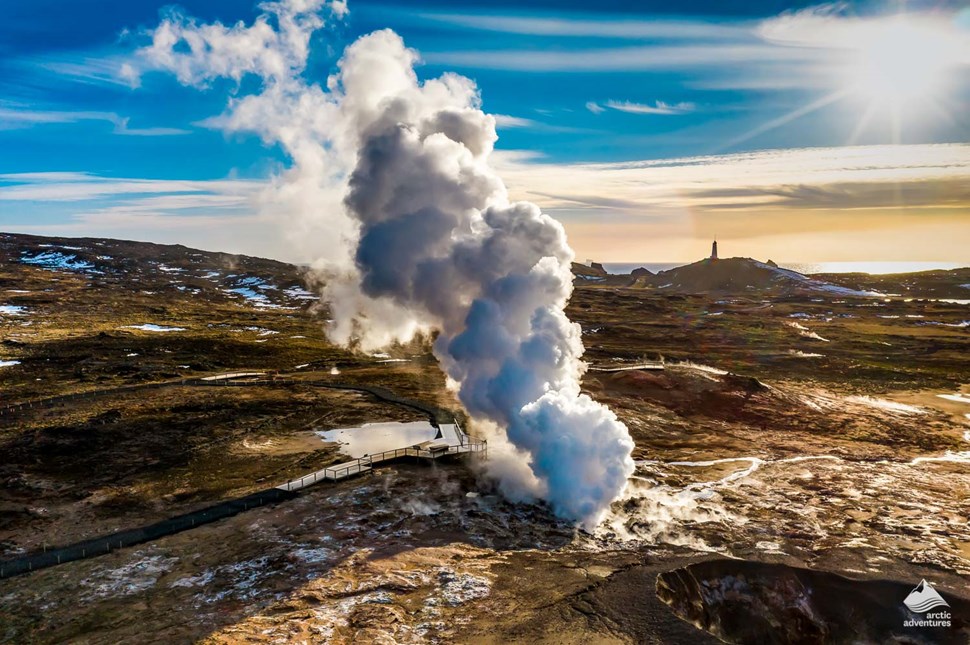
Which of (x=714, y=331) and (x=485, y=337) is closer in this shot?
(x=485, y=337)

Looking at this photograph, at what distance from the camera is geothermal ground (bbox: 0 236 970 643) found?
105ft

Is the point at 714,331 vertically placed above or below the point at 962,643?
above

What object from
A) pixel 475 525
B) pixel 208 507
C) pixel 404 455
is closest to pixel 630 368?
pixel 404 455

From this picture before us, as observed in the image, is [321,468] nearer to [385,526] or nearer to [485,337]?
[385,526]

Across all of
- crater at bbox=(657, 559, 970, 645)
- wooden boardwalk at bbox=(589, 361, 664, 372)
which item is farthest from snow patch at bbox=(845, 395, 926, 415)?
crater at bbox=(657, 559, 970, 645)

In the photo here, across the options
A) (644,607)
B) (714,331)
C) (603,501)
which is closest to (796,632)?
(644,607)

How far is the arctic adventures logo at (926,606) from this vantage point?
3394cm

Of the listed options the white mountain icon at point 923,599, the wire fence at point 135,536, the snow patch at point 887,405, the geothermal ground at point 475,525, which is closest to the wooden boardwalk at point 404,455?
the geothermal ground at point 475,525

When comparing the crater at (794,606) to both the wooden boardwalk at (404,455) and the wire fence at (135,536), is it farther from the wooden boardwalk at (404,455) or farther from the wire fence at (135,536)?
the wire fence at (135,536)

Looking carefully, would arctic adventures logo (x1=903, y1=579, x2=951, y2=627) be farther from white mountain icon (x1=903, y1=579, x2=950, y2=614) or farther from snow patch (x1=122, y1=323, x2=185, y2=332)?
snow patch (x1=122, y1=323, x2=185, y2=332)

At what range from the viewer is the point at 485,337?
50219 millimetres

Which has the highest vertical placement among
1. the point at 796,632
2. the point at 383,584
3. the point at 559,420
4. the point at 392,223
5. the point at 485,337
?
the point at 392,223

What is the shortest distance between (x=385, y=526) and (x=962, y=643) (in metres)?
36.8

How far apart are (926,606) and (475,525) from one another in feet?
95.3
